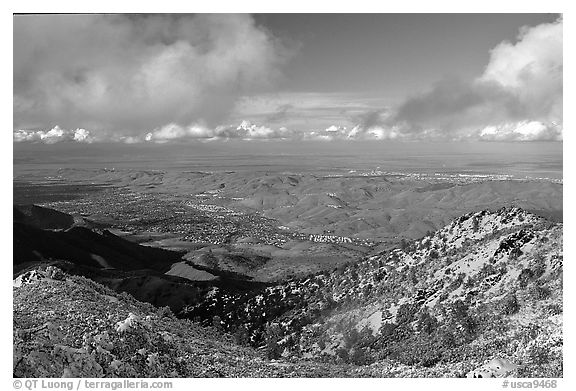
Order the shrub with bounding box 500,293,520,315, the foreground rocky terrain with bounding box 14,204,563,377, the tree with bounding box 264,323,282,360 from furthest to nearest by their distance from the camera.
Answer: the tree with bounding box 264,323,282,360 → the shrub with bounding box 500,293,520,315 → the foreground rocky terrain with bounding box 14,204,563,377

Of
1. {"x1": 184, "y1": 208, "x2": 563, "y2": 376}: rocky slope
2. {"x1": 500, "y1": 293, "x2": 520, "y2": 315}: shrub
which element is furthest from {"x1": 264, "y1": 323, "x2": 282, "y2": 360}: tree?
{"x1": 500, "y1": 293, "x2": 520, "y2": 315}: shrub

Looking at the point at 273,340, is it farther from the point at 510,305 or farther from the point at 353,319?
the point at 510,305

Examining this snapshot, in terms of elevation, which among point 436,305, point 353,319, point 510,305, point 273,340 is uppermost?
point 510,305

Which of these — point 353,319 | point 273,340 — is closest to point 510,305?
point 353,319

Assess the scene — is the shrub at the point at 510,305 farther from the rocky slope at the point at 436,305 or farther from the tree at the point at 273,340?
the tree at the point at 273,340

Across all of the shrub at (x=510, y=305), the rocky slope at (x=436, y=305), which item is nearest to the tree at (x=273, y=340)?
the rocky slope at (x=436, y=305)

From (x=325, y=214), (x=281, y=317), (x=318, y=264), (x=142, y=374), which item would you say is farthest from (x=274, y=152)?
(x=142, y=374)

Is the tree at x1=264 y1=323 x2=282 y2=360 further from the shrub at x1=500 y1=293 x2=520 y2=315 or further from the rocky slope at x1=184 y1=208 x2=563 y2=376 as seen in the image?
the shrub at x1=500 y1=293 x2=520 y2=315

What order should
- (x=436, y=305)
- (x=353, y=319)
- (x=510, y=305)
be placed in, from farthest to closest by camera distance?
1. (x=353, y=319)
2. (x=436, y=305)
3. (x=510, y=305)

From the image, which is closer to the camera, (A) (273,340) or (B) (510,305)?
(B) (510,305)

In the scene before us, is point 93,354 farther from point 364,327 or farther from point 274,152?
point 274,152

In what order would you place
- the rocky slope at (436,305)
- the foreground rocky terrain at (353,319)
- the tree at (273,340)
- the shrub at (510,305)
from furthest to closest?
1. the tree at (273,340)
2. the shrub at (510,305)
3. the rocky slope at (436,305)
4. the foreground rocky terrain at (353,319)
